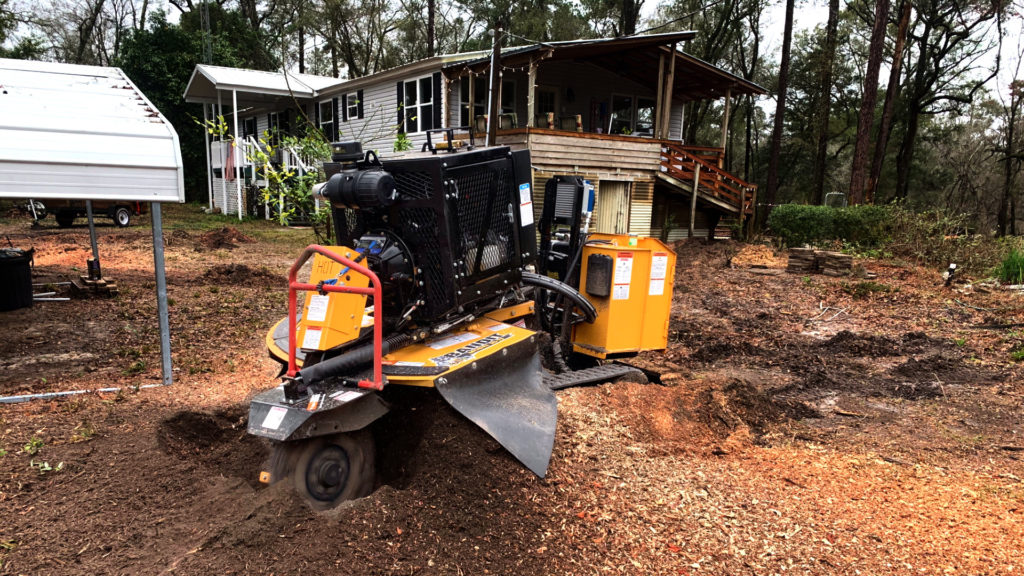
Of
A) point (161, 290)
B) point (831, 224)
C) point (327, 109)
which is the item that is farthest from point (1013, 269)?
point (327, 109)

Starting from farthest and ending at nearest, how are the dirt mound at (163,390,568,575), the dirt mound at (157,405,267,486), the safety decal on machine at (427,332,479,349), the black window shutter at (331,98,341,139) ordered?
the black window shutter at (331,98,341,139) → the dirt mound at (157,405,267,486) → the safety decal on machine at (427,332,479,349) → the dirt mound at (163,390,568,575)

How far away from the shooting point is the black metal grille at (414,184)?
388 cm

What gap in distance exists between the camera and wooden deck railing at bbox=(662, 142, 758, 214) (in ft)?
64.4

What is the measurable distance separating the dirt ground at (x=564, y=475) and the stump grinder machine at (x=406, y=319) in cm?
26

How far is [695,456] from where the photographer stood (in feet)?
15.4

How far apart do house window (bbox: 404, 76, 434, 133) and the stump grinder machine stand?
16174mm

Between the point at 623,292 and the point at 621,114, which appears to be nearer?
the point at 623,292

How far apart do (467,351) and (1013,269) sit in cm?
1345

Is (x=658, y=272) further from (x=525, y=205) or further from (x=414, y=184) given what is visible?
(x=414, y=184)

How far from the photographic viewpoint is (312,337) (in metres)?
3.59

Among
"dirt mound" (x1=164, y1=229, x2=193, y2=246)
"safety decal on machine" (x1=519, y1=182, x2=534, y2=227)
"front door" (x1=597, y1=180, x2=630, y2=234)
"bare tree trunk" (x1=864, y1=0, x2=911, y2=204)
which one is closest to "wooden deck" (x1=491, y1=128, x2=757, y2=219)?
"front door" (x1=597, y1=180, x2=630, y2=234)

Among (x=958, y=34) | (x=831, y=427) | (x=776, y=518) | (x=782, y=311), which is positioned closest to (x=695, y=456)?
(x=776, y=518)

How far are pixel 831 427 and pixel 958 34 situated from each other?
96.2 feet

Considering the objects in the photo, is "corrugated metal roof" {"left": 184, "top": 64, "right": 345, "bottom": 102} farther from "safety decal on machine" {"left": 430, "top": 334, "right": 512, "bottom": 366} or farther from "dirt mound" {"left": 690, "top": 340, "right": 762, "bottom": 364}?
"safety decal on machine" {"left": 430, "top": 334, "right": 512, "bottom": 366}
